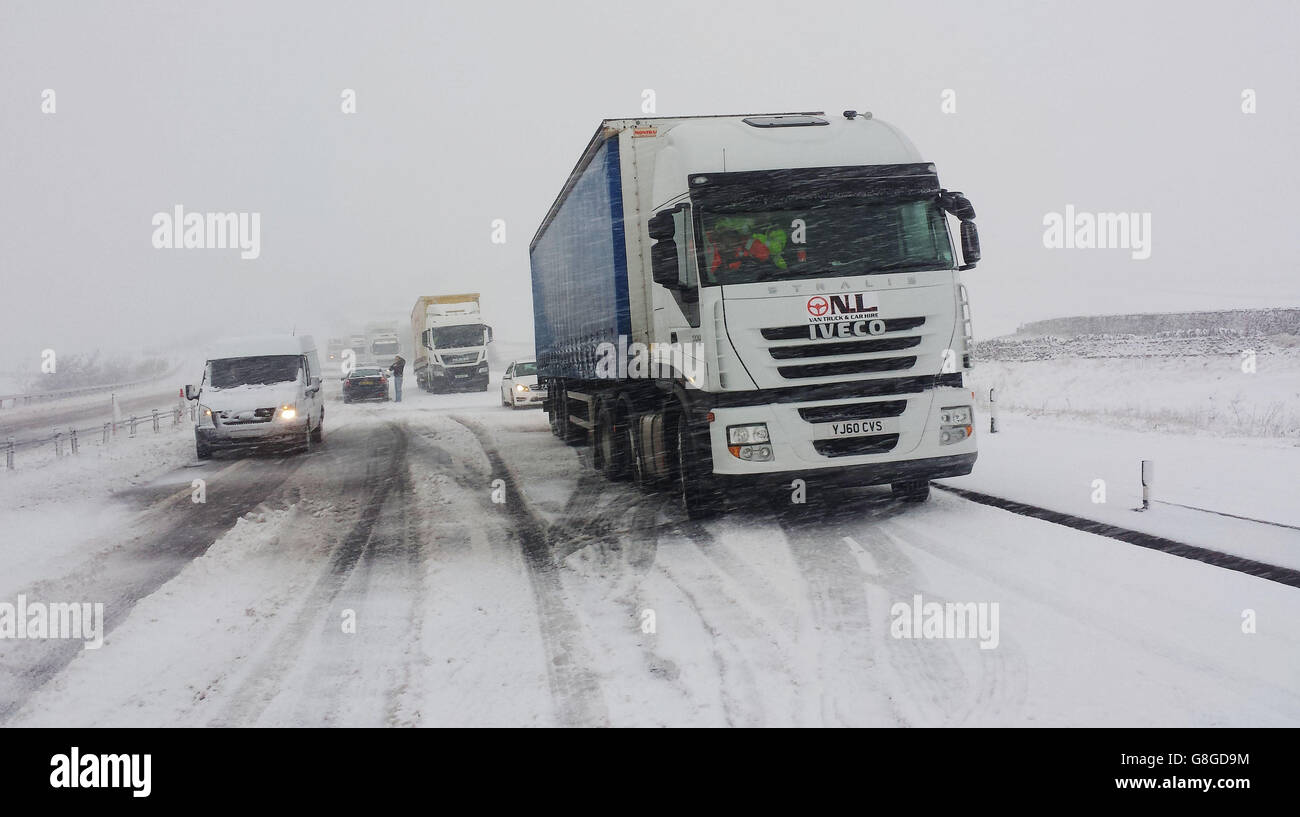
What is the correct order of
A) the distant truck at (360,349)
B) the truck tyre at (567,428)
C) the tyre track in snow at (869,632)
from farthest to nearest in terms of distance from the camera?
1. the distant truck at (360,349)
2. the truck tyre at (567,428)
3. the tyre track in snow at (869,632)

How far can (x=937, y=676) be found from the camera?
457cm

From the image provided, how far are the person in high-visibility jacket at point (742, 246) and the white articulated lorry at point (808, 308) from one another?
0.01 metres

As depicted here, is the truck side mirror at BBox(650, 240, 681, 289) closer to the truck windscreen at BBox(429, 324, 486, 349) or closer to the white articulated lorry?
the white articulated lorry

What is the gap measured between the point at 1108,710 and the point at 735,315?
465 centimetres

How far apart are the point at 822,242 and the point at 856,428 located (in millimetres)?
1669

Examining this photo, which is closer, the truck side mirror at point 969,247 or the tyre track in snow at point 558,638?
the tyre track in snow at point 558,638

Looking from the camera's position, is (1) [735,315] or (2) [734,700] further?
(1) [735,315]

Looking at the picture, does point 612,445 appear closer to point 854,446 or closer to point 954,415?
point 854,446

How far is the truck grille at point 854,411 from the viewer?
8117mm

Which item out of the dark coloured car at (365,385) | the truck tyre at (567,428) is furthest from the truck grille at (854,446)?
the dark coloured car at (365,385)

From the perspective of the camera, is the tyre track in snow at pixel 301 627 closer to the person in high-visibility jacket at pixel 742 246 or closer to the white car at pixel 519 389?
the person in high-visibility jacket at pixel 742 246
